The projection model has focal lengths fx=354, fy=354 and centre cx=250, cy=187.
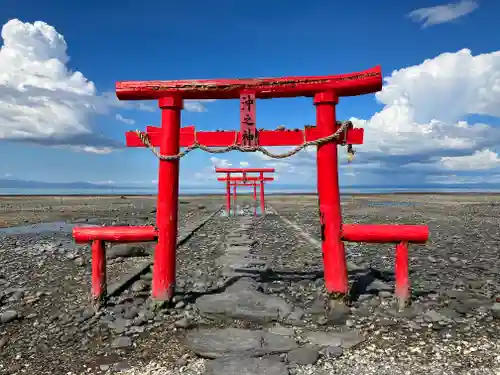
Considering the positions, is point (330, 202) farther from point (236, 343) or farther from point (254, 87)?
point (236, 343)

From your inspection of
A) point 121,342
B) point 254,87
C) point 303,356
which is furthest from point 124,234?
point 303,356

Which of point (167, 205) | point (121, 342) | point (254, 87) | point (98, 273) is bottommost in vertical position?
point (121, 342)

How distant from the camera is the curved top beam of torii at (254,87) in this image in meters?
5.61

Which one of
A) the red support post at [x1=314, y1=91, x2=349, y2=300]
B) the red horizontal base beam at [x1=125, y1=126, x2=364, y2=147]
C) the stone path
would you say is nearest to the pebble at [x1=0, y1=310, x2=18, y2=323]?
the stone path

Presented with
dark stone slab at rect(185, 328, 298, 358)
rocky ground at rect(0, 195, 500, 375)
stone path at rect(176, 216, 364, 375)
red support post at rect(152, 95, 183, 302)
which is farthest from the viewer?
red support post at rect(152, 95, 183, 302)

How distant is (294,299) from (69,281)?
4.92 m

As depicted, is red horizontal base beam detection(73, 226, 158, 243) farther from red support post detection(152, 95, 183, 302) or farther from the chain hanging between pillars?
the chain hanging between pillars

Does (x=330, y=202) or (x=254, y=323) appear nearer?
(x=254, y=323)

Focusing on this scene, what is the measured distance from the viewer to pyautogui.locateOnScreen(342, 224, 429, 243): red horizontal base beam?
5406mm

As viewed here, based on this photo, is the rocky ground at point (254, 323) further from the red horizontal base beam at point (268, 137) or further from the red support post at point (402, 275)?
the red horizontal base beam at point (268, 137)

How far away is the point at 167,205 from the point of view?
227 inches

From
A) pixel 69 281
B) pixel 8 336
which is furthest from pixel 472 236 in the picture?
pixel 8 336

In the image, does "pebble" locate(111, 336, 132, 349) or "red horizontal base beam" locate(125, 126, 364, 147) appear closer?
"pebble" locate(111, 336, 132, 349)

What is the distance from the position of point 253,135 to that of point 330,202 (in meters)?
1.66
